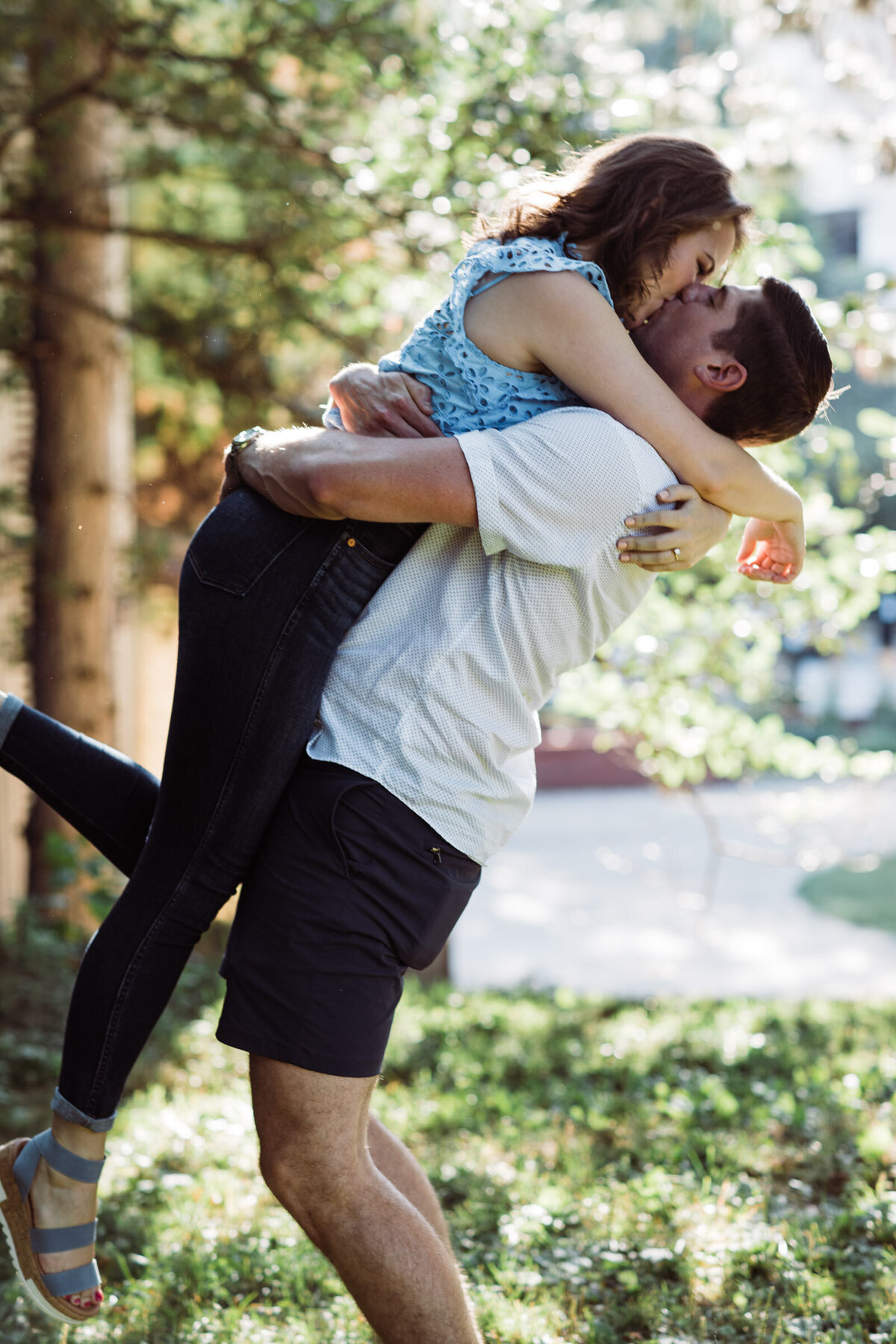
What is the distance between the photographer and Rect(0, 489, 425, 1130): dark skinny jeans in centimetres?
177

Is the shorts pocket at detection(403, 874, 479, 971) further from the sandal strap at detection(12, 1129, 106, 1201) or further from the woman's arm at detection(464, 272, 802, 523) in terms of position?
the woman's arm at detection(464, 272, 802, 523)

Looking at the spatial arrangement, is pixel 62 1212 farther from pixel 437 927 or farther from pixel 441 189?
pixel 441 189

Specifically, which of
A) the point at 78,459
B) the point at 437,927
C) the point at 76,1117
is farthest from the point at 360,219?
the point at 76,1117

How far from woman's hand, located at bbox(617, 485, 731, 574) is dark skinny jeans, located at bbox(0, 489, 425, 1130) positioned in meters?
0.32

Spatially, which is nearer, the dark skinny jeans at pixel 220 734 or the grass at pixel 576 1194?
the dark skinny jeans at pixel 220 734

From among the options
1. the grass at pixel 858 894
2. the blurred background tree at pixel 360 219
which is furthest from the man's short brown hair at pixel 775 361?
the grass at pixel 858 894

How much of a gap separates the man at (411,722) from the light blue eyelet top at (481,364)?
0.11 meters

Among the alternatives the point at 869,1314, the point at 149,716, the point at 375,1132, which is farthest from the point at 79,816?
the point at 149,716

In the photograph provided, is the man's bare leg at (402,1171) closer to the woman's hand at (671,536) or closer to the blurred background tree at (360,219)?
the woman's hand at (671,536)

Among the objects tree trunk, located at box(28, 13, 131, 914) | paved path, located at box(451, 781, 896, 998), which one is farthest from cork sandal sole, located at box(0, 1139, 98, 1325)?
tree trunk, located at box(28, 13, 131, 914)

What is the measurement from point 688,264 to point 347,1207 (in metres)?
1.46

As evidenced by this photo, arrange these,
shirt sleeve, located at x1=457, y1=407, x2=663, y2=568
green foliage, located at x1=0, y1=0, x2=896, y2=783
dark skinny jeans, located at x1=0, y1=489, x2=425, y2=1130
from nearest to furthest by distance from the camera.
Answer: shirt sleeve, located at x1=457, y1=407, x2=663, y2=568, dark skinny jeans, located at x1=0, y1=489, x2=425, y2=1130, green foliage, located at x1=0, y1=0, x2=896, y2=783

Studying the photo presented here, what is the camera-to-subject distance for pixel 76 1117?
1869mm

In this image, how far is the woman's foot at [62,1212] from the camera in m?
1.88
